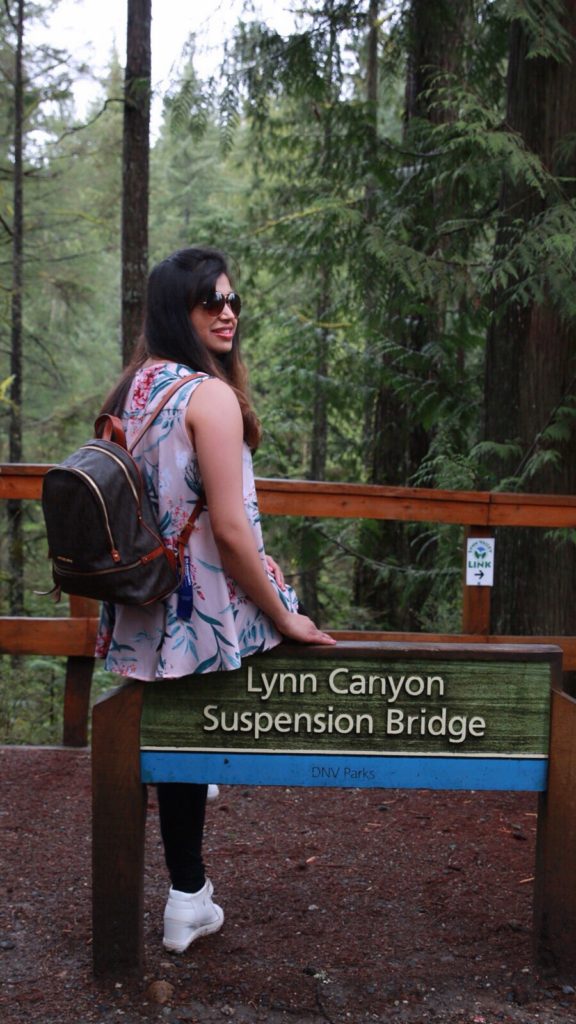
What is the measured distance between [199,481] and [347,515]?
7.39ft

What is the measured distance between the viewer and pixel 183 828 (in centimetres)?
303

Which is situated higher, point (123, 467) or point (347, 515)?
point (123, 467)

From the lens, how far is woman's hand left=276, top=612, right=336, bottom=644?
282 cm

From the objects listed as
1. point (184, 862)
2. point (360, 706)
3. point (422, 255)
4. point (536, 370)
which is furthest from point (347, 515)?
point (184, 862)

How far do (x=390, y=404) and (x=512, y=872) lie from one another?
6.79 meters

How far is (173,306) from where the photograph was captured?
9.20ft

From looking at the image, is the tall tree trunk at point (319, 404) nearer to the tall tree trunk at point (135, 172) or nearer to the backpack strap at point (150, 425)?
the tall tree trunk at point (135, 172)

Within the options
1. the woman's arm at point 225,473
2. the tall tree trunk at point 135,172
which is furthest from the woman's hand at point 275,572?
the tall tree trunk at point 135,172

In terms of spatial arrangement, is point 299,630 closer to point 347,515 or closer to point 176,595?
point 176,595

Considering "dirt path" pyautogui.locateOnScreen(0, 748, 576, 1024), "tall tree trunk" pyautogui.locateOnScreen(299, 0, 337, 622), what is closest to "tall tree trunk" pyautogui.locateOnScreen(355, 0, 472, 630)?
"tall tree trunk" pyautogui.locateOnScreen(299, 0, 337, 622)

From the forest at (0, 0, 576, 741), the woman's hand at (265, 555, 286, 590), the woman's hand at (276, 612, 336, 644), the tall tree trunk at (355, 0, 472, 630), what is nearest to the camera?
the woman's hand at (276, 612, 336, 644)

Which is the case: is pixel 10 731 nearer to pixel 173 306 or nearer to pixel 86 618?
pixel 86 618

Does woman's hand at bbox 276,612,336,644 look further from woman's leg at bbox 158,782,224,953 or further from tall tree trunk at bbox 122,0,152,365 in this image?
tall tree trunk at bbox 122,0,152,365

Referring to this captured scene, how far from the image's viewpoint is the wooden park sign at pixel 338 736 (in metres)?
2.85
